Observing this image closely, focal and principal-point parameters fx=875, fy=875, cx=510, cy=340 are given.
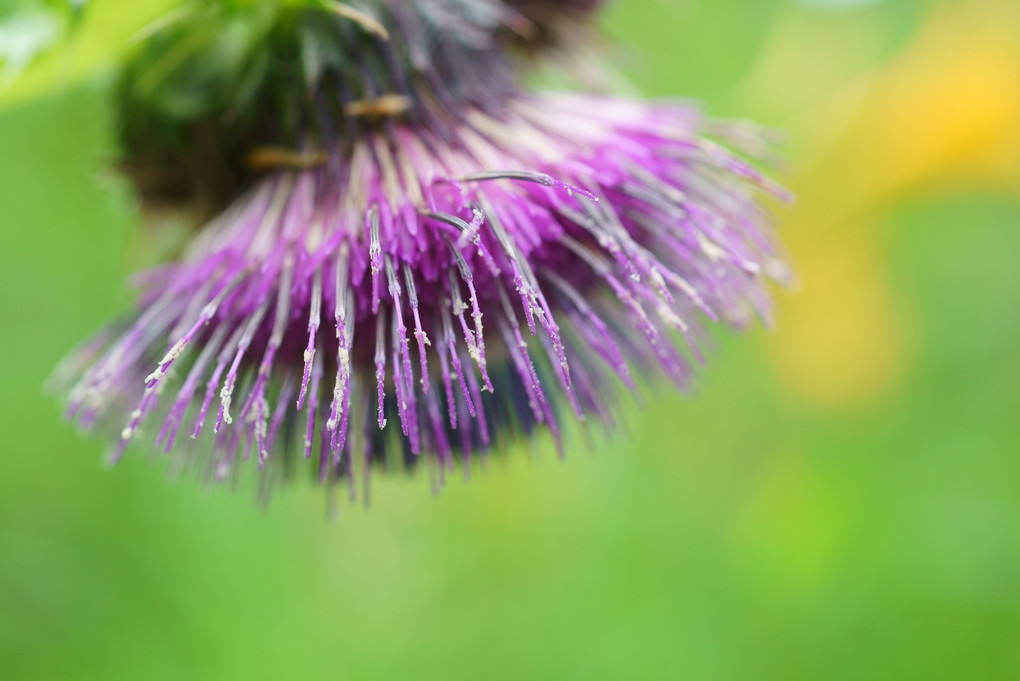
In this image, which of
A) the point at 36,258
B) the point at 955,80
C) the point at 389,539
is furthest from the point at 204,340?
the point at 955,80

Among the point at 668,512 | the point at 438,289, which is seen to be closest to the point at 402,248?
the point at 438,289

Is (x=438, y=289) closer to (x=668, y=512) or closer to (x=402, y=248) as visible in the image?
(x=402, y=248)

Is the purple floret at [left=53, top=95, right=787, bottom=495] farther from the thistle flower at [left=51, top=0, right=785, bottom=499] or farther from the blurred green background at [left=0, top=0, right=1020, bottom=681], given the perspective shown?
the blurred green background at [left=0, top=0, right=1020, bottom=681]

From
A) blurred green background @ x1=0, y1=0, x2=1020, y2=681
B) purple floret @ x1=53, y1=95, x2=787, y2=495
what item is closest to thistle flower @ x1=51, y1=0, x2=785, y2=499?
purple floret @ x1=53, y1=95, x2=787, y2=495

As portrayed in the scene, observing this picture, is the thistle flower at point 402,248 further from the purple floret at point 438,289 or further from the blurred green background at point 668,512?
the blurred green background at point 668,512

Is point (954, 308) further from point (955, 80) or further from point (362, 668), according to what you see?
point (362, 668)
